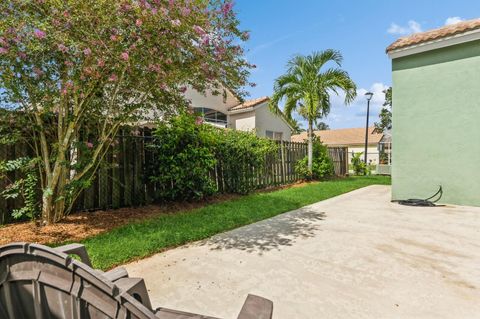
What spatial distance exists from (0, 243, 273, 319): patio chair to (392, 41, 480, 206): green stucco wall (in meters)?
8.20

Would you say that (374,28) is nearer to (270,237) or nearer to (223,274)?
(270,237)

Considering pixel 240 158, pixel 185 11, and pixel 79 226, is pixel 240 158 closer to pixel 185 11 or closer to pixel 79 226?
pixel 79 226

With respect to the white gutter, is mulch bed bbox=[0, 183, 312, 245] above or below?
below

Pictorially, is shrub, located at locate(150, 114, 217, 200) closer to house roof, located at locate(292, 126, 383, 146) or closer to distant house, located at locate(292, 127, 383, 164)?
distant house, located at locate(292, 127, 383, 164)

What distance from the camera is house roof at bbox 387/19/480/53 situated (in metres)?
6.53

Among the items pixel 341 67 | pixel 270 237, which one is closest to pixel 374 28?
pixel 341 67

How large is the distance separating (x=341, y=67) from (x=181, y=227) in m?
9.88

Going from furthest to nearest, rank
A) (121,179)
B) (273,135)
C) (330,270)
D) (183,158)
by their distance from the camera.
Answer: (273,135) → (183,158) → (121,179) → (330,270)

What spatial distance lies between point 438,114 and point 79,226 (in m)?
8.71

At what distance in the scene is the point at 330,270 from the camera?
3.11m

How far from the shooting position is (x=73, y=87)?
4.04m

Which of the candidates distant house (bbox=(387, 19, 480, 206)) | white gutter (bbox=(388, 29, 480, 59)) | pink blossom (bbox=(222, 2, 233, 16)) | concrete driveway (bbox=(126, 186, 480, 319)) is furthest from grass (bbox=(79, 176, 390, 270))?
white gutter (bbox=(388, 29, 480, 59))

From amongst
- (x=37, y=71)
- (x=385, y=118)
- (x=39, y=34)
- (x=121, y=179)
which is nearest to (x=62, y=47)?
(x=39, y=34)

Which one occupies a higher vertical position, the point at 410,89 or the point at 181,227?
the point at 410,89
